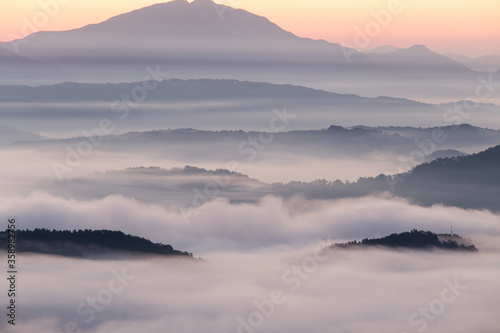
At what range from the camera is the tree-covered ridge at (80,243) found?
12488cm

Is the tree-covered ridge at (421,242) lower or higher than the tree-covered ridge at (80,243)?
higher

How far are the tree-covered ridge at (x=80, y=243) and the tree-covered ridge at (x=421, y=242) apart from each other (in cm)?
3949

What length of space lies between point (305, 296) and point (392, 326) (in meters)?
24.0

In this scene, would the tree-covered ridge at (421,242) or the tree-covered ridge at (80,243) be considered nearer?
the tree-covered ridge at (80,243)

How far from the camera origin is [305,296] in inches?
5133

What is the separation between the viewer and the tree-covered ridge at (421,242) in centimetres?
14800

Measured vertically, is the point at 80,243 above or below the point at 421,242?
below

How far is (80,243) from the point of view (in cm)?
12912

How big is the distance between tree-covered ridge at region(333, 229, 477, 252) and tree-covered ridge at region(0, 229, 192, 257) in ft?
130

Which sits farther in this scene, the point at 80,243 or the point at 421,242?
the point at 421,242

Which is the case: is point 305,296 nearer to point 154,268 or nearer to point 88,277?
point 154,268

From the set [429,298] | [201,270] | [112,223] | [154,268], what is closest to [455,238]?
[429,298]

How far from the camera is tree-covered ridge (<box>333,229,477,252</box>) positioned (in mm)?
148000

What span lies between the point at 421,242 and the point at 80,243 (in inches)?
2309
